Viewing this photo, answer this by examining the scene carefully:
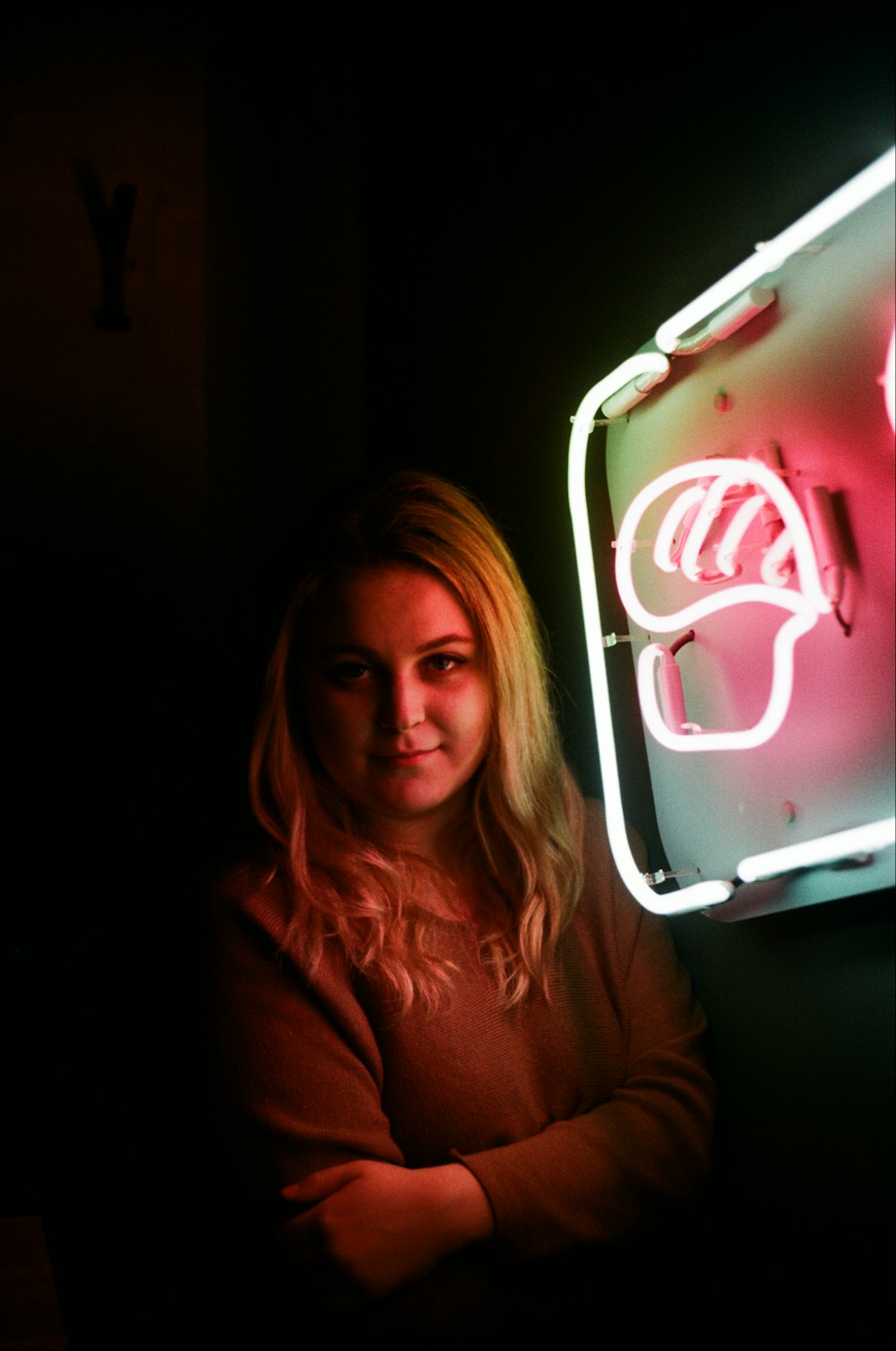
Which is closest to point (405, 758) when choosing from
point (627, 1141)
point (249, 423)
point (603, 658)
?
point (603, 658)

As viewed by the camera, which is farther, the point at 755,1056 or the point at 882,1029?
the point at 755,1056

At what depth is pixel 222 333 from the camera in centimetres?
231

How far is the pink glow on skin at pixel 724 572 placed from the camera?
124cm

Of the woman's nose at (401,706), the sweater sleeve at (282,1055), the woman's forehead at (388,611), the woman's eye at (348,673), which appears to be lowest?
the sweater sleeve at (282,1055)

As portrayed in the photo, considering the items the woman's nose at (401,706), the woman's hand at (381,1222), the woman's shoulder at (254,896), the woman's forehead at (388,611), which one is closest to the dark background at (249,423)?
the woman's shoulder at (254,896)

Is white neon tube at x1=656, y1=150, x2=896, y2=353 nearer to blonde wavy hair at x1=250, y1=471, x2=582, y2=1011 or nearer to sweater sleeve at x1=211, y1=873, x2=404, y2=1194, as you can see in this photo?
blonde wavy hair at x1=250, y1=471, x2=582, y2=1011

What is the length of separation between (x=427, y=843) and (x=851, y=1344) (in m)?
0.89

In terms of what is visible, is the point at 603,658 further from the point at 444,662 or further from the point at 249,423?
the point at 249,423

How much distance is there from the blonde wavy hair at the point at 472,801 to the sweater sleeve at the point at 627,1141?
0.51 feet

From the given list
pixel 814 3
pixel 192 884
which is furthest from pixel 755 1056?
pixel 814 3

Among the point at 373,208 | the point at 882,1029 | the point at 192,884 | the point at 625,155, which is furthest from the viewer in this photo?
the point at 373,208

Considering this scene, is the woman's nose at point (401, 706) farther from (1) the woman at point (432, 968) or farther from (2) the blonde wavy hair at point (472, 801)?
(2) the blonde wavy hair at point (472, 801)

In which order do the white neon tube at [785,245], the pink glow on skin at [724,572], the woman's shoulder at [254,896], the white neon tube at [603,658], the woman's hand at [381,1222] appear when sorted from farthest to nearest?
the woman's shoulder at [254,896]
the white neon tube at [603,658]
the woman's hand at [381,1222]
the pink glow on skin at [724,572]
the white neon tube at [785,245]

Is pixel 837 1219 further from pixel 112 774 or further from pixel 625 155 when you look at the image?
pixel 625 155
